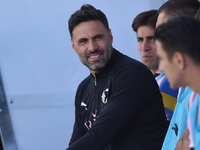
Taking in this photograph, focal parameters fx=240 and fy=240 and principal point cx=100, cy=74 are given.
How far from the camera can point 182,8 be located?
1.15 m

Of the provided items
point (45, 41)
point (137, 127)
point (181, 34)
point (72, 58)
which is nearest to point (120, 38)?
point (72, 58)

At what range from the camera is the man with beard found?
3.53 feet

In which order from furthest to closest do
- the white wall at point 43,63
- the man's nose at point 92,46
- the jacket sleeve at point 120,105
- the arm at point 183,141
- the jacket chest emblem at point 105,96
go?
the white wall at point 43,63
the man's nose at point 92,46
the jacket chest emblem at point 105,96
the jacket sleeve at point 120,105
the arm at point 183,141

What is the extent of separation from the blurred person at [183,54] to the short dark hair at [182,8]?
571 mm

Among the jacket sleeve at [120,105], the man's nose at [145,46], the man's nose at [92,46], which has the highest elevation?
the man's nose at [92,46]

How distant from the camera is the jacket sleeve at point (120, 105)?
1.05 meters

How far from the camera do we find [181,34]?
1.89ft

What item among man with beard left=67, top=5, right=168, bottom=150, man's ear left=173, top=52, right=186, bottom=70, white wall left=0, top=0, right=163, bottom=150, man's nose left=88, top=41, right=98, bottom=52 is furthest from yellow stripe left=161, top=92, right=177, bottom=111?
man's ear left=173, top=52, right=186, bottom=70

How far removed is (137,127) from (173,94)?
0.42 m

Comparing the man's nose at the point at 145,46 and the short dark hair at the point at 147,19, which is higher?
the short dark hair at the point at 147,19

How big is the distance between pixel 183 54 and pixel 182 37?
4 cm

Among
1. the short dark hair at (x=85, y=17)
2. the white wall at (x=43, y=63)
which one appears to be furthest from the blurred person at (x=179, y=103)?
the white wall at (x=43, y=63)

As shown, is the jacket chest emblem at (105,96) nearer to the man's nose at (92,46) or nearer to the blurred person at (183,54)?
the man's nose at (92,46)

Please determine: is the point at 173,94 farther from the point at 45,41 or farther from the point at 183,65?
the point at 45,41
